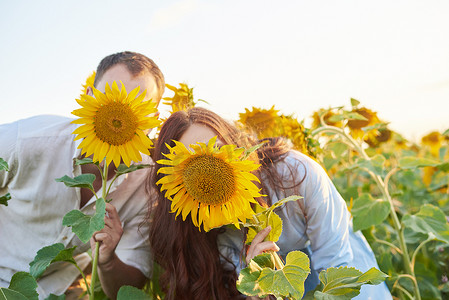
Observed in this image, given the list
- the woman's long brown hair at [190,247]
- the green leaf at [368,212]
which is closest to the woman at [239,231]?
the woman's long brown hair at [190,247]

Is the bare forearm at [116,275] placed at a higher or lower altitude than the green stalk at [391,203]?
lower

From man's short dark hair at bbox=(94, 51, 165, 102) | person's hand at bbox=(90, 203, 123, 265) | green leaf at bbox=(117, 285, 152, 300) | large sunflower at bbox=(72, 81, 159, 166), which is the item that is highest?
man's short dark hair at bbox=(94, 51, 165, 102)

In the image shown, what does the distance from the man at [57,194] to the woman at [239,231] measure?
20 centimetres

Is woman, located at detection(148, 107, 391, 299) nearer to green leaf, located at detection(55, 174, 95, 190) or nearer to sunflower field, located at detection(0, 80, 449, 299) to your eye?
sunflower field, located at detection(0, 80, 449, 299)

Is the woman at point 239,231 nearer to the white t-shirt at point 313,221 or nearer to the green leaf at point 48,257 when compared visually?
the white t-shirt at point 313,221

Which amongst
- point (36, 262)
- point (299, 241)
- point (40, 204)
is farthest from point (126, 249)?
point (299, 241)

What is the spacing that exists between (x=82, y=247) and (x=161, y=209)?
0.57 meters

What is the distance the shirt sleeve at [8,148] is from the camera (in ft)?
6.04

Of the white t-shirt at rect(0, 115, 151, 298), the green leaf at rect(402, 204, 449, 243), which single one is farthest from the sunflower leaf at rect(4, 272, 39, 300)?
the green leaf at rect(402, 204, 449, 243)

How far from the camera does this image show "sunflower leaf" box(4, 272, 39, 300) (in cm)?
120

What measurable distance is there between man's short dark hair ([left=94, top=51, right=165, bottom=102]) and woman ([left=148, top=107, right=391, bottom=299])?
336 millimetres

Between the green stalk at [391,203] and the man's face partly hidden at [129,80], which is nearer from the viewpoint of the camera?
the man's face partly hidden at [129,80]

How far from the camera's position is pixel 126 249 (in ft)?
6.16

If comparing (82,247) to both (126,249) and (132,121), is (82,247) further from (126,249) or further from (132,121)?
(132,121)
